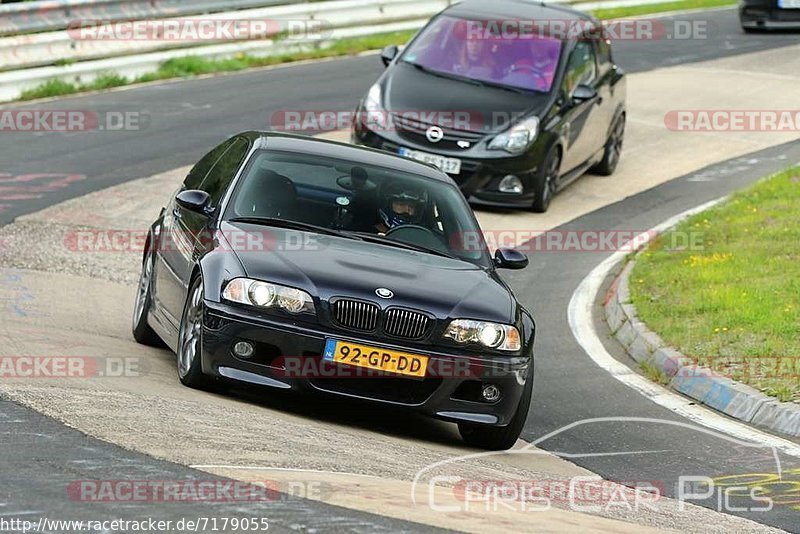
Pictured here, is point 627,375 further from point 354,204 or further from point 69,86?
point 69,86

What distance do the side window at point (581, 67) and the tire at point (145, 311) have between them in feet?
25.1

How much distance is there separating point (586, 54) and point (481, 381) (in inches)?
398

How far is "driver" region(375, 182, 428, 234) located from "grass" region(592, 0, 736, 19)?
21.0 m

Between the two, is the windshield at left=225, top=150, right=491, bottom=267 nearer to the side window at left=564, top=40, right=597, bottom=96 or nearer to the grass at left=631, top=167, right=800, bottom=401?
the grass at left=631, top=167, right=800, bottom=401

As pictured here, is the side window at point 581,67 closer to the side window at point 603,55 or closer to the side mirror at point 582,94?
the side mirror at point 582,94

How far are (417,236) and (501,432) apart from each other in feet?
4.58

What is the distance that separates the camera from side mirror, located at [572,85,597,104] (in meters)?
17.3

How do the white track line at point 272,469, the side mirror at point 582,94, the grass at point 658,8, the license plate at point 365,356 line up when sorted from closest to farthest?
the white track line at point 272,469 → the license plate at point 365,356 → the side mirror at point 582,94 → the grass at point 658,8

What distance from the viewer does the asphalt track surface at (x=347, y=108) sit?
6.87m

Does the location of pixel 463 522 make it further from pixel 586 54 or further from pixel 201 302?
pixel 586 54

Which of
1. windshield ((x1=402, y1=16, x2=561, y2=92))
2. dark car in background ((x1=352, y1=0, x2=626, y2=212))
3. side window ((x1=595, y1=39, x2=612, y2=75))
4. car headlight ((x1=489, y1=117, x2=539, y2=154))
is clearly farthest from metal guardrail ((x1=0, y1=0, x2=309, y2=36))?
car headlight ((x1=489, y1=117, x2=539, y2=154))

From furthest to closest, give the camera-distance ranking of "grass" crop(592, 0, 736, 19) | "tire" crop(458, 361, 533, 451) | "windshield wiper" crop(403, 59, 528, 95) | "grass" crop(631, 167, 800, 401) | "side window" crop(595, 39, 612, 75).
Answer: "grass" crop(592, 0, 736, 19)
"side window" crop(595, 39, 612, 75)
"windshield wiper" crop(403, 59, 528, 95)
"grass" crop(631, 167, 800, 401)
"tire" crop(458, 361, 533, 451)

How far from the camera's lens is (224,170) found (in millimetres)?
10203

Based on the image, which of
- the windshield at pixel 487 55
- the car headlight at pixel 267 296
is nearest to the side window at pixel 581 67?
the windshield at pixel 487 55
